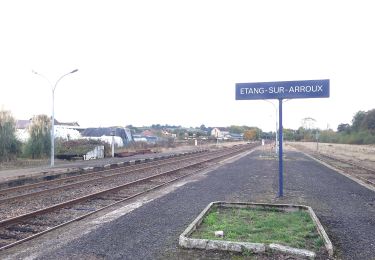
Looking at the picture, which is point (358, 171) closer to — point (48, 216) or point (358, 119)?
point (48, 216)

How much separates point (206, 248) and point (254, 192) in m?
7.16

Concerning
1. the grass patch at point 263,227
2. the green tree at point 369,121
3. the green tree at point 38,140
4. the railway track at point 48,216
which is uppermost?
the green tree at point 369,121

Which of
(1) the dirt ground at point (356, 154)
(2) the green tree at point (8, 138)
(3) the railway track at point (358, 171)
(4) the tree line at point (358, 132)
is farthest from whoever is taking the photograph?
(4) the tree line at point (358, 132)

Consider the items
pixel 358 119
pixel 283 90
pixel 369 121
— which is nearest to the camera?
pixel 283 90

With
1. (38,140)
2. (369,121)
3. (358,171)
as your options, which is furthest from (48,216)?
(369,121)

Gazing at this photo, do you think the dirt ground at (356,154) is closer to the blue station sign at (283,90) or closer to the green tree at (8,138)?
the blue station sign at (283,90)

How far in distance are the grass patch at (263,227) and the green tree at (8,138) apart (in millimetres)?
23147

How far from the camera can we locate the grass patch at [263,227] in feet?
21.5

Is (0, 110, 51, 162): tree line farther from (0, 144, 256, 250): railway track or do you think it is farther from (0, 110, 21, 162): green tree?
(0, 144, 256, 250): railway track

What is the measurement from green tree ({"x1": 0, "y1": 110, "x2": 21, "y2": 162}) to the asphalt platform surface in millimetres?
18740

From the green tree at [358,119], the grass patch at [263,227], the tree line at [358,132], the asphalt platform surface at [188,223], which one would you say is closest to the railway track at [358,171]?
the asphalt platform surface at [188,223]

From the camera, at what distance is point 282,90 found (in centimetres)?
1130

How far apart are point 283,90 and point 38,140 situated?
24.7 m

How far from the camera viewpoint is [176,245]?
6.50 meters
